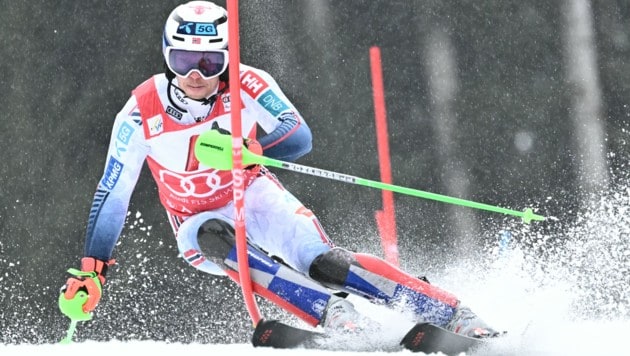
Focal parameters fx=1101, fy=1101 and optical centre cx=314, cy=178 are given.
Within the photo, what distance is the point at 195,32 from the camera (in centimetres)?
389

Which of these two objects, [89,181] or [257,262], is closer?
[257,262]

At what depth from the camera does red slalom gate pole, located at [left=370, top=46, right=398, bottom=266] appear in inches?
273

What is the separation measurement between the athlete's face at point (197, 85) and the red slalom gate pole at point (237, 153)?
13.9 inches

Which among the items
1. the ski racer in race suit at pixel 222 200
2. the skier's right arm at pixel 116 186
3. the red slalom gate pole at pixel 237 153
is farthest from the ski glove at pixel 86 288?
the red slalom gate pole at pixel 237 153

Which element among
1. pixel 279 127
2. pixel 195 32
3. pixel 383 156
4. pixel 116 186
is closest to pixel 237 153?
pixel 279 127

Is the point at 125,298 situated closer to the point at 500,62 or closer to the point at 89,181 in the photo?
the point at 89,181

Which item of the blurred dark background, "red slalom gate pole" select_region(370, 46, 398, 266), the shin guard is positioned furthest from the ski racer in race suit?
the blurred dark background

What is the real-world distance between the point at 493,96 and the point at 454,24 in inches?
21.2

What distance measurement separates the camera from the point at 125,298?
7.22 metres

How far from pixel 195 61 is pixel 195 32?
0.10 meters

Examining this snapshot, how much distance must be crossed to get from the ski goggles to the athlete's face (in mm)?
30

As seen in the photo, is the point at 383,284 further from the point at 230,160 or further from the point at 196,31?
the point at 196,31

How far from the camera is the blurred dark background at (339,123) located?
709 cm

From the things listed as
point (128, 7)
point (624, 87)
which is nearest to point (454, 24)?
point (624, 87)
